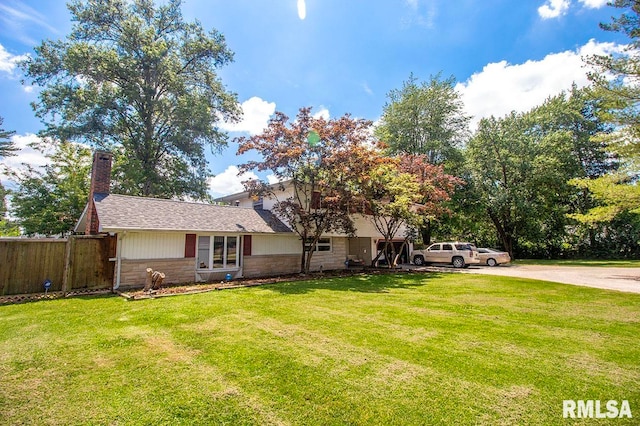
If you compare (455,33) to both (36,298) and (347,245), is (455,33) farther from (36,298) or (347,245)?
(36,298)

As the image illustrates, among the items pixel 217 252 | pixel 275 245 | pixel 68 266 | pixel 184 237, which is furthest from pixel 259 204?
pixel 68 266

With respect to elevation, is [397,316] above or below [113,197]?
below

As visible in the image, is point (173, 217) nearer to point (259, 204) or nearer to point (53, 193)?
point (259, 204)

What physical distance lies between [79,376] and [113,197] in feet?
35.2

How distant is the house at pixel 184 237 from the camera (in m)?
11.0

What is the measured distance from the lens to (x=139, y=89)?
22734mm

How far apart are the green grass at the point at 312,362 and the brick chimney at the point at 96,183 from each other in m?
4.75

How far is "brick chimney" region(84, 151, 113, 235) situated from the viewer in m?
12.2

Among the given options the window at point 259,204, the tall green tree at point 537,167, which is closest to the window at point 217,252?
the window at point 259,204

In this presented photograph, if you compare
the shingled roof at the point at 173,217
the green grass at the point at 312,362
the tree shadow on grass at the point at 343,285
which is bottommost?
the tree shadow on grass at the point at 343,285

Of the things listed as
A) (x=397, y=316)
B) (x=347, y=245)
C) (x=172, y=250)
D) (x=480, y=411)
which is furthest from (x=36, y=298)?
(x=347, y=245)

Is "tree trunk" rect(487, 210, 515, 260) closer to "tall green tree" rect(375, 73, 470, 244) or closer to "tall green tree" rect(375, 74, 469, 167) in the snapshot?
"tall green tree" rect(375, 73, 470, 244)

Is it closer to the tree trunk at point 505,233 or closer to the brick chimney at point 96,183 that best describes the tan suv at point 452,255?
the tree trunk at point 505,233

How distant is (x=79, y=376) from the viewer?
12.9 feet
